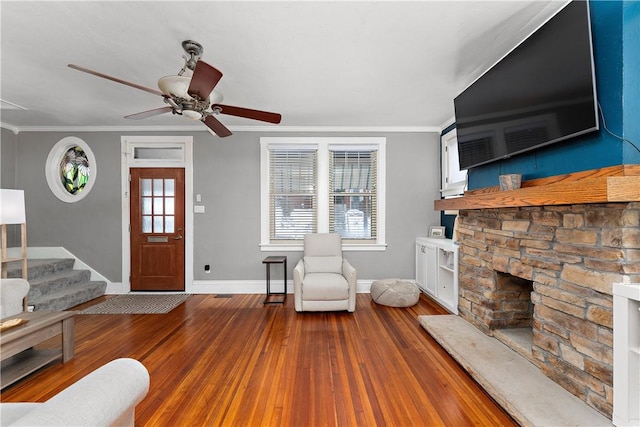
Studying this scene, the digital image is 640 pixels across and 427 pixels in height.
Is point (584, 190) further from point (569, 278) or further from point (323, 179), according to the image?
point (323, 179)

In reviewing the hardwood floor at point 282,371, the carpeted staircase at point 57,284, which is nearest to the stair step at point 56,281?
the carpeted staircase at point 57,284

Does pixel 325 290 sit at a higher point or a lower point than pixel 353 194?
lower

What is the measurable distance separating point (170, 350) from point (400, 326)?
2343mm

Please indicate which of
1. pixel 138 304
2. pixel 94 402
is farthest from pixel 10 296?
pixel 94 402

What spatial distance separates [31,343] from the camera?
6.91 feet

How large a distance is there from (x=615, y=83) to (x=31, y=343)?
419 centimetres

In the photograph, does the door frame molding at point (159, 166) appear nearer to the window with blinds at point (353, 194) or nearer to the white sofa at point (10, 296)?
the white sofa at point (10, 296)

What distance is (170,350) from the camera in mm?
2621

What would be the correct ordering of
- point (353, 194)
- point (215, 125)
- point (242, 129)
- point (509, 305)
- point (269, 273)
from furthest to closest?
point (353, 194) → point (242, 129) → point (269, 273) → point (509, 305) → point (215, 125)

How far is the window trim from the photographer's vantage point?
175 inches

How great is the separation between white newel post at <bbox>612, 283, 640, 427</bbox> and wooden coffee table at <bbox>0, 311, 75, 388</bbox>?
377 cm

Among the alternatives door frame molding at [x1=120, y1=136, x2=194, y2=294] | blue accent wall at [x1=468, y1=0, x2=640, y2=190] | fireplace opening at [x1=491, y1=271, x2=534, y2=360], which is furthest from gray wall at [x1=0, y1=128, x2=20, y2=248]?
blue accent wall at [x1=468, y1=0, x2=640, y2=190]

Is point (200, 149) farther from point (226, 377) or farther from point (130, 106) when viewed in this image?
point (226, 377)

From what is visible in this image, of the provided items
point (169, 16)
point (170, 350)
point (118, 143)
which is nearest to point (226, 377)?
point (170, 350)
